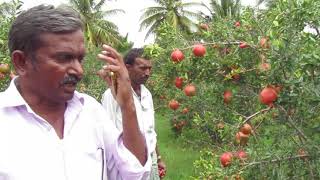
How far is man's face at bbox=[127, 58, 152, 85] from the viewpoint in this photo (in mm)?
4509

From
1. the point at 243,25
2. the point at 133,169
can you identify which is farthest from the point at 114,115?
the point at 133,169

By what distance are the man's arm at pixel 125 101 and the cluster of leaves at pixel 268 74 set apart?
127 centimetres

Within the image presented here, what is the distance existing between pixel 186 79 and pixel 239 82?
0.42 m

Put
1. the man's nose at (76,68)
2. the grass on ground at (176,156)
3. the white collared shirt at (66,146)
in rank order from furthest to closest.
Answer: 1. the grass on ground at (176,156)
2. the man's nose at (76,68)
3. the white collared shirt at (66,146)

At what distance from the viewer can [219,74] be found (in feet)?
14.5

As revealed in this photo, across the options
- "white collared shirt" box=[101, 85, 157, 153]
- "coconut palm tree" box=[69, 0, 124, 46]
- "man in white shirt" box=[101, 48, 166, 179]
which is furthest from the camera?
"coconut palm tree" box=[69, 0, 124, 46]

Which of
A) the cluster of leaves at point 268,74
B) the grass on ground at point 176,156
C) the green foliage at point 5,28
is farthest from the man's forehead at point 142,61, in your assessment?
the grass on ground at point 176,156

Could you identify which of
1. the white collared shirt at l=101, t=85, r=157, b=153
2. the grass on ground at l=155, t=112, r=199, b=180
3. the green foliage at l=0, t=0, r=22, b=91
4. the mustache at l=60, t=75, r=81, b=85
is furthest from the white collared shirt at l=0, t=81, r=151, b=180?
the grass on ground at l=155, t=112, r=199, b=180

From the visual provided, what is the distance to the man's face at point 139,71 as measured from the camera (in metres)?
4.51

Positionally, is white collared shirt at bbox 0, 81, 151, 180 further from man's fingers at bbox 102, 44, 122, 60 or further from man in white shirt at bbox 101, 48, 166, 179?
man in white shirt at bbox 101, 48, 166, 179

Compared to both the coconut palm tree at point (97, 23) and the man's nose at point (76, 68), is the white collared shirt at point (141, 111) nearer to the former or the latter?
the man's nose at point (76, 68)

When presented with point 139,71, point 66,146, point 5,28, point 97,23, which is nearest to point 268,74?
point 139,71

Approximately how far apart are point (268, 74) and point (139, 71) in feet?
4.96

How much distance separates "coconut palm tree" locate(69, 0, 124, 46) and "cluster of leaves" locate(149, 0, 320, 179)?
21404 millimetres
